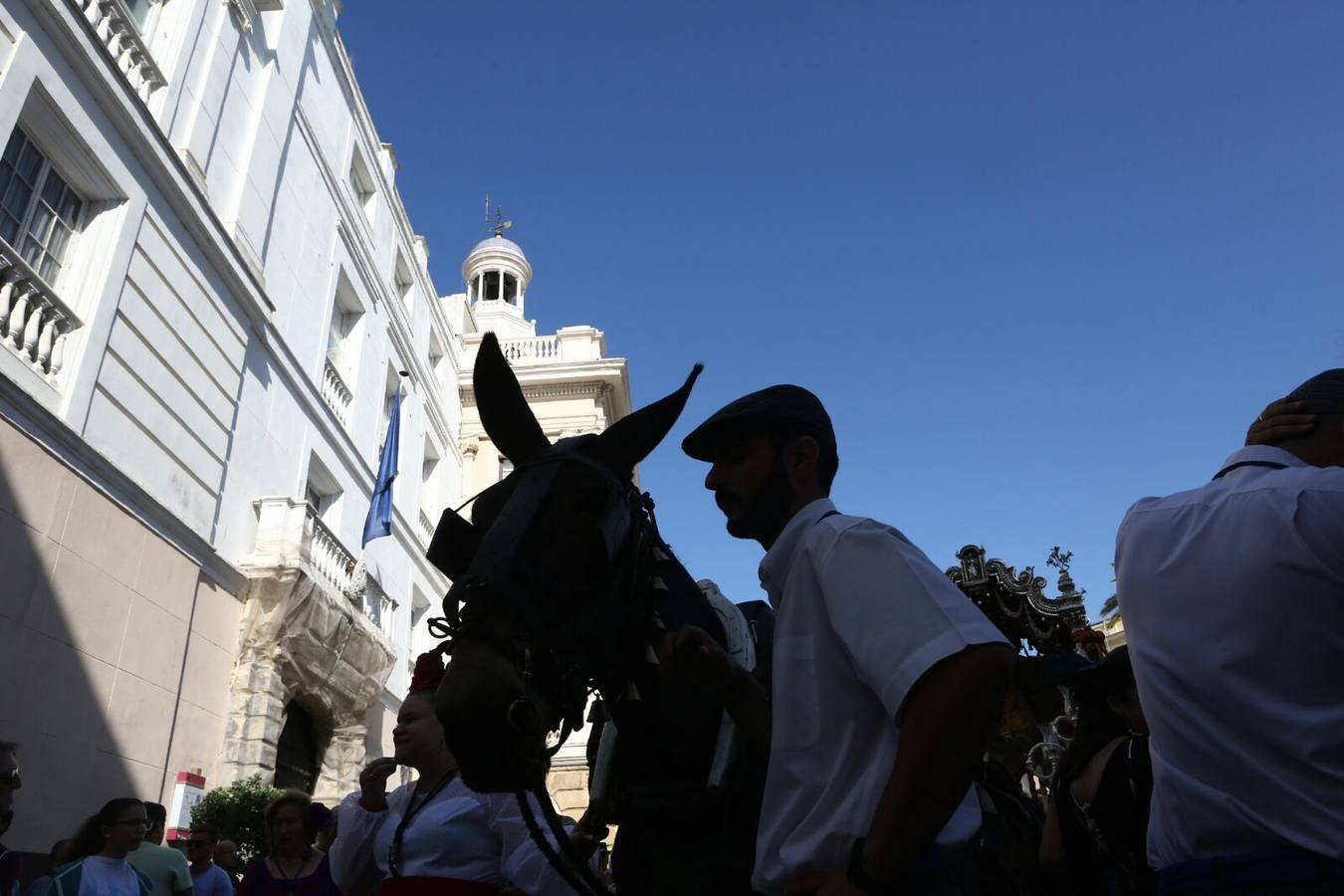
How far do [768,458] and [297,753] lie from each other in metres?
12.9

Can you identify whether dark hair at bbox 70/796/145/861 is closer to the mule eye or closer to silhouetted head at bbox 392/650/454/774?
silhouetted head at bbox 392/650/454/774

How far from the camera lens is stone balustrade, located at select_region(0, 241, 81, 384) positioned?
25.2ft

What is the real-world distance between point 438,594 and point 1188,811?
69.2 ft

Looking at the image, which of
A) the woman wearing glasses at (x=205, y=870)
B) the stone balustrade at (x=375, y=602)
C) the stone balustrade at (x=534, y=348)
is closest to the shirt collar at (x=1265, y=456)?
the woman wearing glasses at (x=205, y=870)

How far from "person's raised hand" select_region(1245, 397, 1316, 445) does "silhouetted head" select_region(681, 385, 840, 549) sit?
2.88 ft

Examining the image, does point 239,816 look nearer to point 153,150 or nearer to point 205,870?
point 205,870

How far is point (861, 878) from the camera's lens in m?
1.28

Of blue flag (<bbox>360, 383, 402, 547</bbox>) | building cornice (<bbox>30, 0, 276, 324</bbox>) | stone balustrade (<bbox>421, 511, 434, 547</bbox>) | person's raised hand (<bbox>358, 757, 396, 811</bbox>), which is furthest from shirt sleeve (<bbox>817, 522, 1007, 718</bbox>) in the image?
stone balustrade (<bbox>421, 511, 434, 547</bbox>)

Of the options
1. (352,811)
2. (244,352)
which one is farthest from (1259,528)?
(244,352)

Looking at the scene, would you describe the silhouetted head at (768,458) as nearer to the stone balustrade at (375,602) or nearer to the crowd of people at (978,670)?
the crowd of people at (978,670)

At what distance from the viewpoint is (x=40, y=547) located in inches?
301

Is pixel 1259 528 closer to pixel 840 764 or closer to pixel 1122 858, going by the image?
pixel 840 764

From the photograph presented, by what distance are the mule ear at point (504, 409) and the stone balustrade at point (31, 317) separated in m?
7.19

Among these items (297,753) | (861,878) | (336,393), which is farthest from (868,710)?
(336,393)
